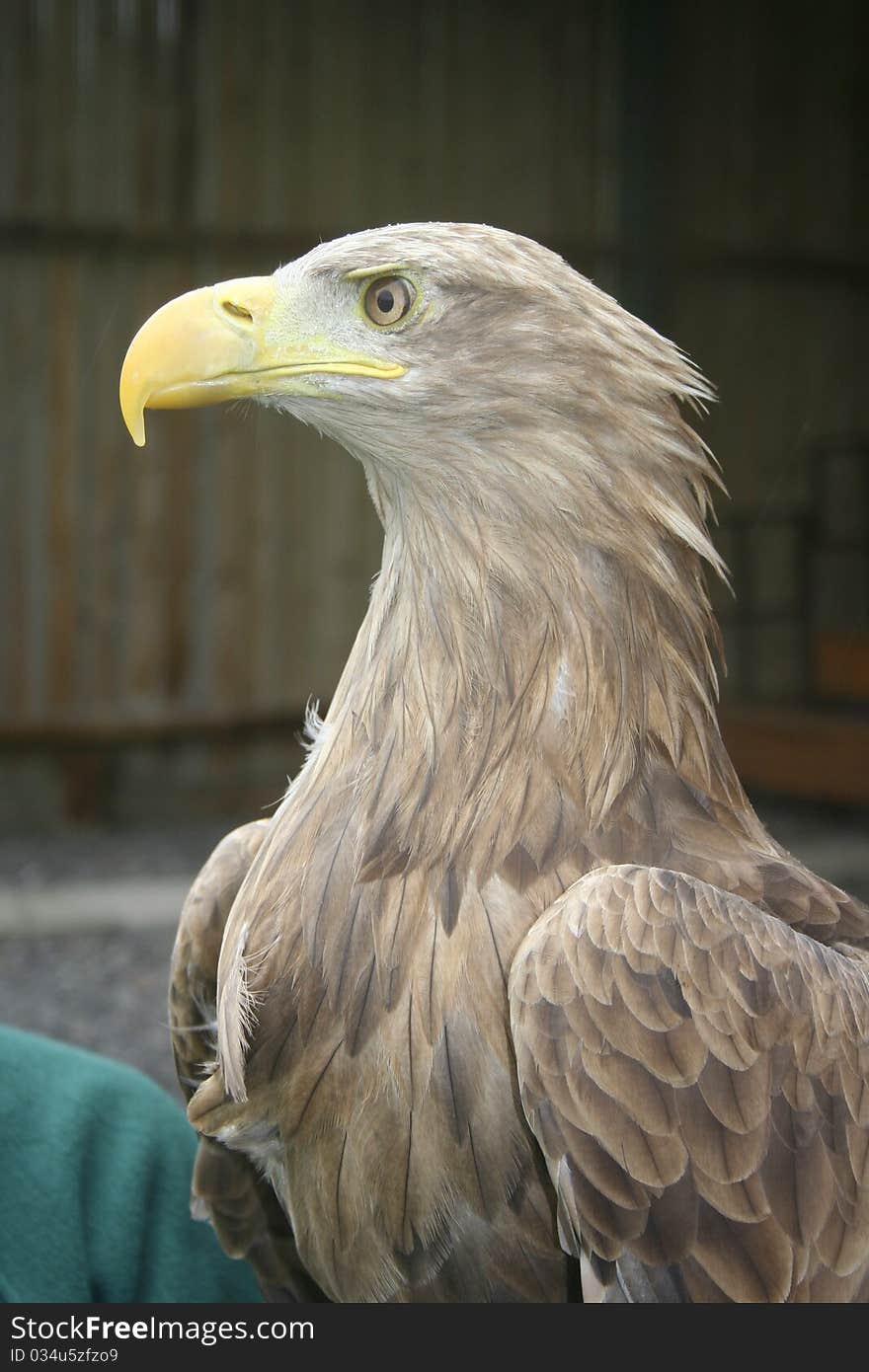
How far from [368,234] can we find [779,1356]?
1037 millimetres

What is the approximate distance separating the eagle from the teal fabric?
1.65 feet

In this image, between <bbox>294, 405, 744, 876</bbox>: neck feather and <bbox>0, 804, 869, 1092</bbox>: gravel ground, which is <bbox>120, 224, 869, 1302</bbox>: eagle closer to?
<bbox>294, 405, 744, 876</bbox>: neck feather

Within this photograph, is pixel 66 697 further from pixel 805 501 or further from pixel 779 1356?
pixel 779 1356

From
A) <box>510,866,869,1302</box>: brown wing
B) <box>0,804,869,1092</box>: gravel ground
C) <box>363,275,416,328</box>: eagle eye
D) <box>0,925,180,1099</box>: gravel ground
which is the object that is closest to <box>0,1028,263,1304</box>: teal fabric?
<box>0,804,869,1092</box>: gravel ground

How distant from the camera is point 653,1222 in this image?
4.10 feet

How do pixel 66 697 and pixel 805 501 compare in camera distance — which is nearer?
pixel 66 697

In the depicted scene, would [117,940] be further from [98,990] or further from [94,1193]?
[94,1193]

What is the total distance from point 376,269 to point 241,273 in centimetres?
512

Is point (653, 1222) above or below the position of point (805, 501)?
below

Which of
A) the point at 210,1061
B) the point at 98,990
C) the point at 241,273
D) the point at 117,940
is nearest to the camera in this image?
the point at 210,1061

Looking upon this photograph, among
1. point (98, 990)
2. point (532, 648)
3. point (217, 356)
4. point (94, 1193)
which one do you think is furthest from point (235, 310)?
point (98, 990)

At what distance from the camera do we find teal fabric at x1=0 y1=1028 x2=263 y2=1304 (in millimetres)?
1781

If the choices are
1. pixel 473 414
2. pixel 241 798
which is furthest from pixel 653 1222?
pixel 241 798

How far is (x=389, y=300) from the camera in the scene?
1.33 metres
